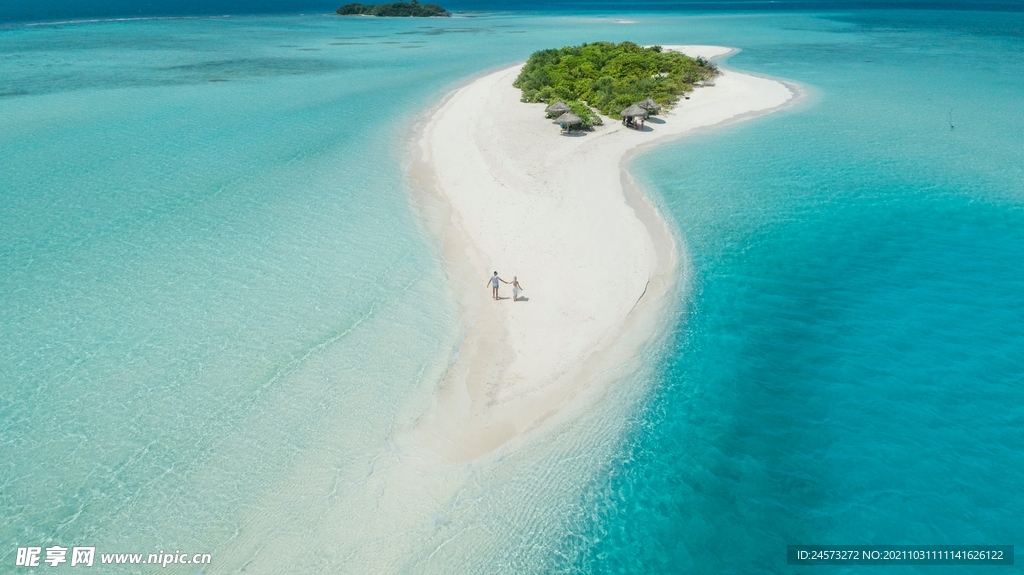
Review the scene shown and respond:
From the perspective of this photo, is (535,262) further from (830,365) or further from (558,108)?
(558,108)

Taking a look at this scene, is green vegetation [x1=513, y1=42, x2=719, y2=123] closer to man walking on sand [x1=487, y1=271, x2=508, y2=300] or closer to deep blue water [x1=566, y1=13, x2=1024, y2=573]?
deep blue water [x1=566, y1=13, x2=1024, y2=573]

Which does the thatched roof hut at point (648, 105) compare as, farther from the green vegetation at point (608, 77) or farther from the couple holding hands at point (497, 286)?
the couple holding hands at point (497, 286)

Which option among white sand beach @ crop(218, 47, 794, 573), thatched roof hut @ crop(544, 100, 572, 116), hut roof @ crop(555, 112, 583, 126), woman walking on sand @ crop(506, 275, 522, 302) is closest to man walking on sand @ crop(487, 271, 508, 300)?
white sand beach @ crop(218, 47, 794, 573)

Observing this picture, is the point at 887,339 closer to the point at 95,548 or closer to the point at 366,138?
the point at 95,548

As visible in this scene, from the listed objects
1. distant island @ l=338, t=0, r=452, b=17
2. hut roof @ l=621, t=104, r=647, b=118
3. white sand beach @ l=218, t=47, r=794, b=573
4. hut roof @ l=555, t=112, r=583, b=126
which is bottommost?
white sand beach @ l=218, t=47, r=794, b=573

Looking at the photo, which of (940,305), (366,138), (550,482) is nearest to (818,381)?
(940,305)

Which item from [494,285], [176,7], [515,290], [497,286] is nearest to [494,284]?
[494,285]

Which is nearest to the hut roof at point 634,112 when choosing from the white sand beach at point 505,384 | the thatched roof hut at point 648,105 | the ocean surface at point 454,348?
the thatched roof hut at point 648,105
